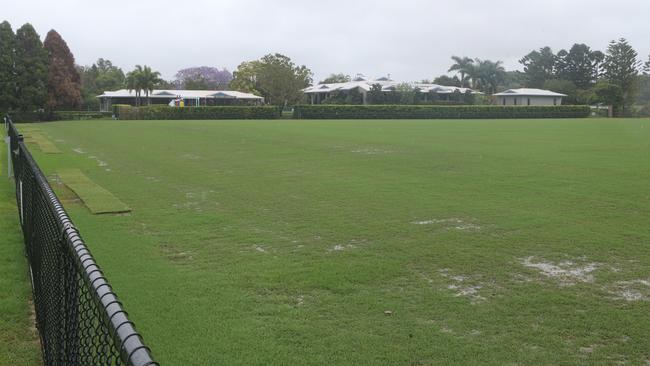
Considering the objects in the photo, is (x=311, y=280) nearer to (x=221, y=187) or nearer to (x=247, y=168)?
(x=221, y=187)

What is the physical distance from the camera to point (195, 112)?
56250 millimetres

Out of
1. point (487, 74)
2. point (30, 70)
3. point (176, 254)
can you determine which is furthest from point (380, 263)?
point (487, 74)

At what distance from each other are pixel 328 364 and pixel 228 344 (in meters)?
0.84

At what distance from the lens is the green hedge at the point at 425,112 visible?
5916 cm

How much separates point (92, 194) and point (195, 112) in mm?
45358

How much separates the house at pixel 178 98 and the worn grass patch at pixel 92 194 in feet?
201

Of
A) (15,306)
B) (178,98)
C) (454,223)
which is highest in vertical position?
(178,98)

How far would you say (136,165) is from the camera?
58.3 ft

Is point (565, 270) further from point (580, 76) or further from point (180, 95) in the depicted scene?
point (580, 76)

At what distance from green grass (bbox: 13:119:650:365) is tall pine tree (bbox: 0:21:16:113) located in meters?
40.7

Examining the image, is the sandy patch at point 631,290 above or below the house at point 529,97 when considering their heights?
below

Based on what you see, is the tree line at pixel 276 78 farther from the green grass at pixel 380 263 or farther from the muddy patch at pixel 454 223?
the muddy patch at pixel 454 223

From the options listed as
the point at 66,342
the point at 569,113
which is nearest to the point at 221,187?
the point at 66,342

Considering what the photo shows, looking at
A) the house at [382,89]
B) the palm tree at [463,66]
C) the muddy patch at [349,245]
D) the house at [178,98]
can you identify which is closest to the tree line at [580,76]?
the palm tree at [463,66]
